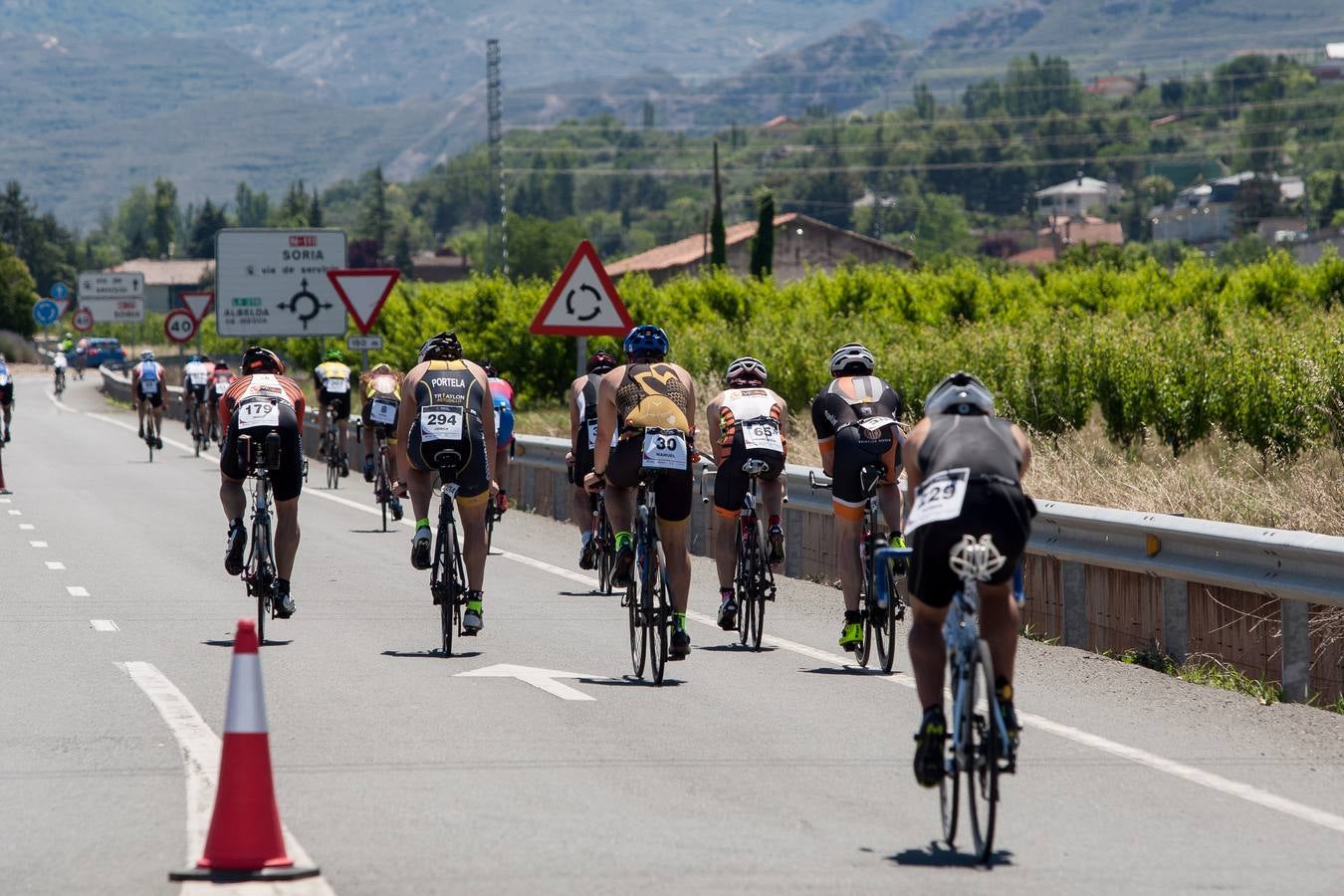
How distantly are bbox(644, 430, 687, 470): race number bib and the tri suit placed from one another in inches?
156

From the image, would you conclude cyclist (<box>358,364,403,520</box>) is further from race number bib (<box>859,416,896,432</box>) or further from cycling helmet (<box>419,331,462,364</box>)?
race number bib (<box>859,416,896,432</box>)

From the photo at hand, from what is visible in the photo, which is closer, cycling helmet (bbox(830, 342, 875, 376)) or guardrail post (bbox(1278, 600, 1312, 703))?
guardrail post (bbox(1278, 600, 1312, 703))

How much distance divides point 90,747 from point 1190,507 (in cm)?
803

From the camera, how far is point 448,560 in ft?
41.4

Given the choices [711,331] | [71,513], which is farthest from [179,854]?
[711,331]

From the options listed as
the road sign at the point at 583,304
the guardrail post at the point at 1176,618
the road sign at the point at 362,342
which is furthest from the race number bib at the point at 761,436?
the road sign at the point at 362,342

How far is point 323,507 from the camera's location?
2514cm

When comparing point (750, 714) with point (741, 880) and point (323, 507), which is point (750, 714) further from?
point (323, 507)

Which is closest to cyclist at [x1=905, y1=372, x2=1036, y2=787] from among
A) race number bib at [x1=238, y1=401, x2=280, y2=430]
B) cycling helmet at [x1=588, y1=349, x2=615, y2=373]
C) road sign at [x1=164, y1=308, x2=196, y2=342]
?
race number bib at [x1=238, y1=401, x2=280, y2=430]

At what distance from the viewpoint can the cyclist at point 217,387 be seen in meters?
34.9

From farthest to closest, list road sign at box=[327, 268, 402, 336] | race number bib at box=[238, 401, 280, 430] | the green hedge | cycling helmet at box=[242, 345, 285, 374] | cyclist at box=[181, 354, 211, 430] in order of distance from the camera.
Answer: cyclist at box=[181, 354, 211, 430]
road sign at box=[327, 268, 402, 336]
the green hedge
cycling helmet at box=[242, 345, 285, 374]
race number bib at box=[238, 401, 280, 430]

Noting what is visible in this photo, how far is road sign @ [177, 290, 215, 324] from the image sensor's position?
156 feet

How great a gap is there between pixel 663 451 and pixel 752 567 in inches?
58.7

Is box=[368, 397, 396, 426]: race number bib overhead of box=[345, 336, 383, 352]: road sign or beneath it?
beneath
